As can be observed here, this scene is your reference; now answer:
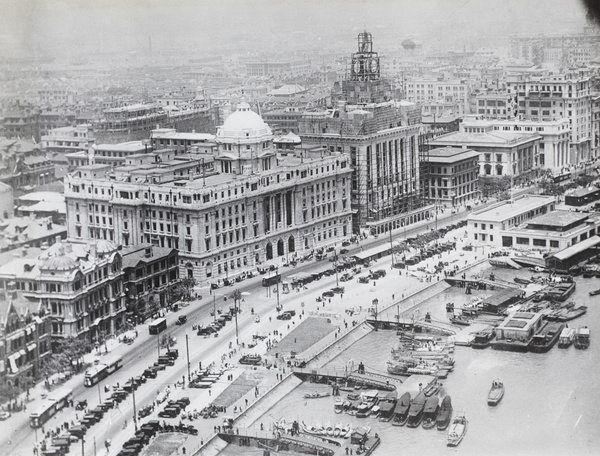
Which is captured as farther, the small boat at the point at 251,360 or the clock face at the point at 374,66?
the clock face at the point at 374,66

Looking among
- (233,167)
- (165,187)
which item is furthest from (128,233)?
(233,167)

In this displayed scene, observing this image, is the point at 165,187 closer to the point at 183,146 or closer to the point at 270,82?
the point at 183,146

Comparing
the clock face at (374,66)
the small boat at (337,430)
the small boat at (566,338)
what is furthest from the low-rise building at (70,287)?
the clock face at (374,66)

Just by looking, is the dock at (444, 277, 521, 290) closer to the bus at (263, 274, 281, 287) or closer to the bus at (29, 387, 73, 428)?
the bus at (263, 274, 281, 287)

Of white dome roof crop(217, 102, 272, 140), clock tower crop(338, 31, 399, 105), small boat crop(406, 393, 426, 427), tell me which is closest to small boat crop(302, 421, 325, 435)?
small boat crop(406, 393, 426, 427)

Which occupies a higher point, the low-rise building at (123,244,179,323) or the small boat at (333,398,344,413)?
the low-rise building at (123,244,179,323)

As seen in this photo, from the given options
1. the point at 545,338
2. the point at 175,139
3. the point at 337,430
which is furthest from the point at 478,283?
the point at 175,139

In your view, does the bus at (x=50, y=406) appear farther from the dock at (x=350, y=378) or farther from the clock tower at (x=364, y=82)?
the clock tower at (x=364, y=82)
